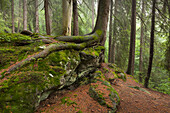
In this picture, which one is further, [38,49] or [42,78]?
[38,49]

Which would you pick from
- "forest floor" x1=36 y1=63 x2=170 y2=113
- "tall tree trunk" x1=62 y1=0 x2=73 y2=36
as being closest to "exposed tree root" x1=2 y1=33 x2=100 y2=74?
"forest floor" x1=36 y1=63 x2=170 y2=113

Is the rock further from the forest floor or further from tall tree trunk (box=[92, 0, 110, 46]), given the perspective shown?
tall tree trunk (box=[92, 0, 110, 46])

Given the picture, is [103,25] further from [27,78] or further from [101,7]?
[27,78]

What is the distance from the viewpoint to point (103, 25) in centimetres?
594

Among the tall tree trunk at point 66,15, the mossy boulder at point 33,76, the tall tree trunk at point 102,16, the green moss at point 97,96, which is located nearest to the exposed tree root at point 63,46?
the mossy boulder at point 33,76

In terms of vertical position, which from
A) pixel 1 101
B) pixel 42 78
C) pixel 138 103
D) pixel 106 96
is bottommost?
pixel 138 103

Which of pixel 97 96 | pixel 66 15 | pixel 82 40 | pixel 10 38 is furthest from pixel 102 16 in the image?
pixel 10 38

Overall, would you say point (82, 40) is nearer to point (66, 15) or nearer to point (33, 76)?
point (66, 15)

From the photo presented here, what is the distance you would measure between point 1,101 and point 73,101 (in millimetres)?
1803

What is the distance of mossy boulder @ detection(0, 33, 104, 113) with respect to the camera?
2.00 metres

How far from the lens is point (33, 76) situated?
2.41 metres

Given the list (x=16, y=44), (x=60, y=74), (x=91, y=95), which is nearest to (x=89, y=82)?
(x=91, y=95)

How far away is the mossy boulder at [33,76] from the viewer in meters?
2.00

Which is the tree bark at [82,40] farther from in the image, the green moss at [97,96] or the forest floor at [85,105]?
the green moss at [97,96]
